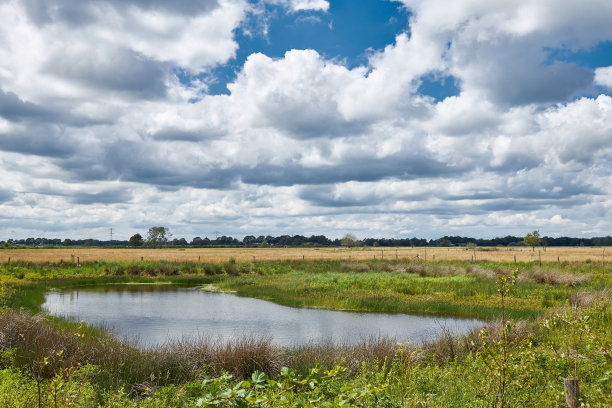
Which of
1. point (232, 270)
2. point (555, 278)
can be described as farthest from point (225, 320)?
point (555, 278)

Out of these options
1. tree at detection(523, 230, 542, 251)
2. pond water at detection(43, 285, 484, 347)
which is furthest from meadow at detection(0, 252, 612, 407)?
tree at detection(523, 230, 542, 251)

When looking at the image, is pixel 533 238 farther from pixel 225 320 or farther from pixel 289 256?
pixel 225 320

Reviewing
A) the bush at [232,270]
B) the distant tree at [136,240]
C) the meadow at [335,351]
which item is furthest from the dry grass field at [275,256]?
the distant tree at [136,240]

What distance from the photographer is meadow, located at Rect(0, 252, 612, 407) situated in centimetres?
559

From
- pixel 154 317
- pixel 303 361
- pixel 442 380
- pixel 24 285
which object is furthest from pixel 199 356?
pixel 24 285

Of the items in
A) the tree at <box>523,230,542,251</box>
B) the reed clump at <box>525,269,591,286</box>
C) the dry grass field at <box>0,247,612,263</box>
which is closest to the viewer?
the reed clump at <box>525,269,591,286</box>

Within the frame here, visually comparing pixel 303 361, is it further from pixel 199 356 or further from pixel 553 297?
pixel 553 297

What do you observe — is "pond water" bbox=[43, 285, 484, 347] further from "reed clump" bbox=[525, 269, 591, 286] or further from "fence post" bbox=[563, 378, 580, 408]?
"reed clump" bbox=[525, 269, 591, 286]

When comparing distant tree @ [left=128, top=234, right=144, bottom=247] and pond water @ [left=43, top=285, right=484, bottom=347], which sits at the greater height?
distant tree @ [left=128, top=234, right=144, bottom=247]

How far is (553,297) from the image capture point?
1047 inches

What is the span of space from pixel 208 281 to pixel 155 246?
12633 centimetres

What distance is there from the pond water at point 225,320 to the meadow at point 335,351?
182 cm

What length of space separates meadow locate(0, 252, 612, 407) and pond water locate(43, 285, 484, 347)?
1824mm

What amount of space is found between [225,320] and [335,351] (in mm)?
12009
